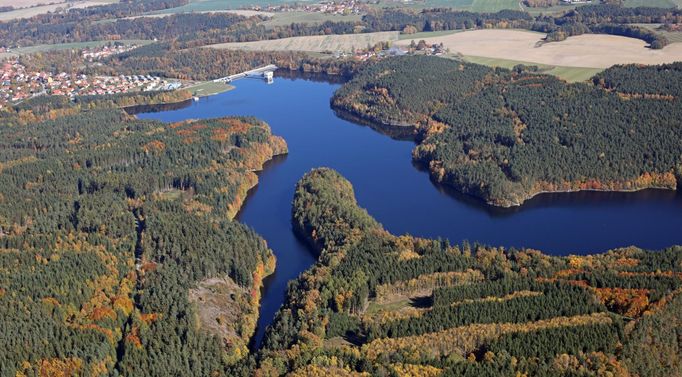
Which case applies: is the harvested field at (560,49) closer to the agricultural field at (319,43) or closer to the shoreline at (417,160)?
the agricultural field at (319,43)

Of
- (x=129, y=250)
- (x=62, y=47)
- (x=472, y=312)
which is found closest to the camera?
(x=472, y=312)

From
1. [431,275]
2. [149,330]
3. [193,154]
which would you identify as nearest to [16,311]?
[149,330]

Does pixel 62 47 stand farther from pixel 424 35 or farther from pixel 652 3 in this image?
pixel 652 3

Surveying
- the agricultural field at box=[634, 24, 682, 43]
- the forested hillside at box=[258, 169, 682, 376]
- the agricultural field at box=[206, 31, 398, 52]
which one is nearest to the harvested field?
the agricultural field at box=[634, 24, 682, 43]

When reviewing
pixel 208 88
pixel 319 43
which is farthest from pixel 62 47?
pixel 319 43

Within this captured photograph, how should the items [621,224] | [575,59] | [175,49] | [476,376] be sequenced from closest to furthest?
[476,376]
[621,224]
[575,59]
[175,49]

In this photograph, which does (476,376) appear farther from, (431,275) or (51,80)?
(51,80)

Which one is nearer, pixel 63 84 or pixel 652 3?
pixel 63 84
